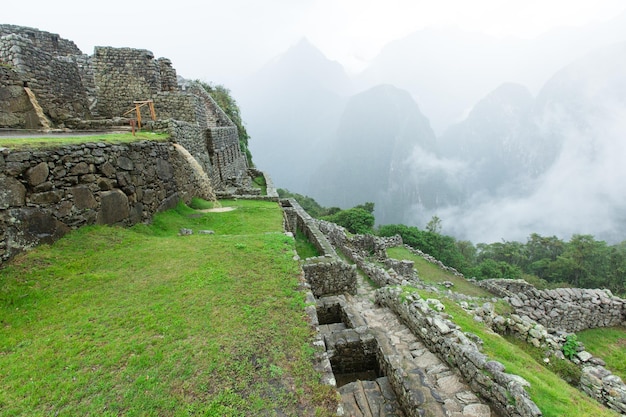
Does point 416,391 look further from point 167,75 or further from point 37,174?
point 167,75

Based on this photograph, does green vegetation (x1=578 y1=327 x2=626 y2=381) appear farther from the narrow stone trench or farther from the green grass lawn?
the green grass lawn

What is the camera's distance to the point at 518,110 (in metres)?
159

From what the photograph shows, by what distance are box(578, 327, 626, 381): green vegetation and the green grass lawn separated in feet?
38.6

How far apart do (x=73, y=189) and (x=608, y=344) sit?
18.3m

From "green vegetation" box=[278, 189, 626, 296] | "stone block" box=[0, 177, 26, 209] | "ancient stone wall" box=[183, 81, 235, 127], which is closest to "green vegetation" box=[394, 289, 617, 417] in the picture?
"stone block" box=[0, 177, 26, 209]

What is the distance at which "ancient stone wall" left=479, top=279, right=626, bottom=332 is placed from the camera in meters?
11.8

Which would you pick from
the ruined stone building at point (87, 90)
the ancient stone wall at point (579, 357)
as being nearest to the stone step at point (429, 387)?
the ancient stone wall at point (579, 357)

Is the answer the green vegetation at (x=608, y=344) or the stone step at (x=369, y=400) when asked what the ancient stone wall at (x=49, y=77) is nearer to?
the stone step at (x=369, y=400)

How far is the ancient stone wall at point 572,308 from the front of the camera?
38.6ft

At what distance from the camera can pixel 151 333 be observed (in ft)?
13.7

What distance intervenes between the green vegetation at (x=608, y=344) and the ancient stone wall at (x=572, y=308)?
0.86ft

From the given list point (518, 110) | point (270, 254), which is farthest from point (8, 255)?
point (518, 110)

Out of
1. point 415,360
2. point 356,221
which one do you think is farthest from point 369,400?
point 356,221

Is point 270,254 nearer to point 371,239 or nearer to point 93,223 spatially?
point 93,223
